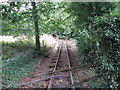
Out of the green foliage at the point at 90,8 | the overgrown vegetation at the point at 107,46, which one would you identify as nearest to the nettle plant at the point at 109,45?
the overgrown vegetation at the point at 107,46

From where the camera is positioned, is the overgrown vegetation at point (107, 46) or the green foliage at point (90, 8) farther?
the green foliage at point (90, 8)

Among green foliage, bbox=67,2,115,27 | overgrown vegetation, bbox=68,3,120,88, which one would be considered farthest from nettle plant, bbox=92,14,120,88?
green foliage, bbox=67,2,115,27

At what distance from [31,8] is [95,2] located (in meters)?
5.14

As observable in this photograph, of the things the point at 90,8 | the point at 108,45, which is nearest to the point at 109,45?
the point at 108,45

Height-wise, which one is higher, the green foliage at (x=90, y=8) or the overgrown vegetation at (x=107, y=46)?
the green foliage at (x=90, y=8)

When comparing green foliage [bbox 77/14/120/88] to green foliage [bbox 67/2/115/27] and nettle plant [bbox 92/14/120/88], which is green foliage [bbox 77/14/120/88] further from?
green foliage [bbox 67/2/115/27]

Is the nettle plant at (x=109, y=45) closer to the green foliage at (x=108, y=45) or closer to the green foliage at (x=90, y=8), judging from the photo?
the green foliage at (x=108, y=45)

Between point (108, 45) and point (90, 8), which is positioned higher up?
point (90, 8)

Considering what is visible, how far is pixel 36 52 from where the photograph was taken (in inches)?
408

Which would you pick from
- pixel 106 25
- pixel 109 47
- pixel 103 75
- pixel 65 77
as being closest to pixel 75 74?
pixel 65 77

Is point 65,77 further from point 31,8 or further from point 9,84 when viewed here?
point 31,8

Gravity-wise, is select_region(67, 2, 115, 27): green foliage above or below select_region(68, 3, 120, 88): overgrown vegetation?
above

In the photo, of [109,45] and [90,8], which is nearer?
[109,45]

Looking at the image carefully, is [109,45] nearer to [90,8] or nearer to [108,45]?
[108,45]
